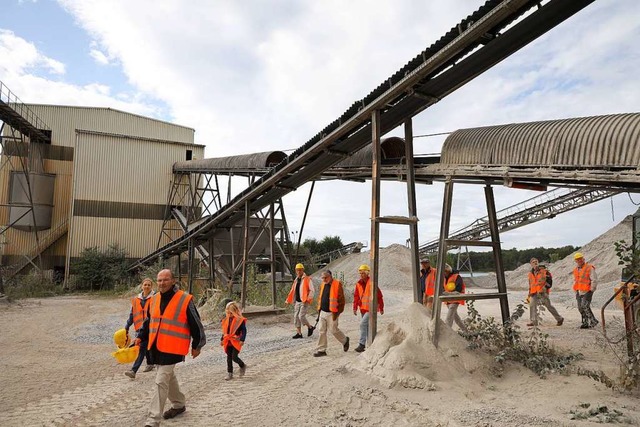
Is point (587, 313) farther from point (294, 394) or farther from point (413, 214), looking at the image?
point (294, 394)

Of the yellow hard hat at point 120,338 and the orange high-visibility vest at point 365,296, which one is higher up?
the orange high-visibility vest at point 365,296

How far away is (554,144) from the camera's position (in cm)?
597

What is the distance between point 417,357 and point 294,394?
168cm

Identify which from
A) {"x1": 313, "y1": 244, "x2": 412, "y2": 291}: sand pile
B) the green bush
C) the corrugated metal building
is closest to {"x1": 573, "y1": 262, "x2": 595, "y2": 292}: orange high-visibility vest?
the green bush

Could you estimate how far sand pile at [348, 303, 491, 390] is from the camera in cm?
563

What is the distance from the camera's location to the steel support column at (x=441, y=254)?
6.28 m

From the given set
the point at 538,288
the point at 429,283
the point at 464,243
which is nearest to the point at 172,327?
the point at 464,243

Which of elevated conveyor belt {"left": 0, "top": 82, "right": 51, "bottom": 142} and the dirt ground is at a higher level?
elevated conveyor belt {"left": 0, "top": 82, "right": 51, "bottom": 142}

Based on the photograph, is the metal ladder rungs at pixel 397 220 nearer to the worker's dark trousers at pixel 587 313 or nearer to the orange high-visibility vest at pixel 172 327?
the orange high-visibility vest at pixel 172 327

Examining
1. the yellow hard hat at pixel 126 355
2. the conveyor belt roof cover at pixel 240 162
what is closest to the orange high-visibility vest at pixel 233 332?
the yellow hard hat at pixel 126 355

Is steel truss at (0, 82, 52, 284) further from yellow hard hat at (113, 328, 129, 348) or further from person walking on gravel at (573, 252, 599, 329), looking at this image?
person walking on gravel at (573, 252, 599, 329)

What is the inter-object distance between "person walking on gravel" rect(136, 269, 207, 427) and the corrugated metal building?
75.2 ft

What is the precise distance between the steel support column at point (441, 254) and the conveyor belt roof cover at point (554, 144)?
60 cm

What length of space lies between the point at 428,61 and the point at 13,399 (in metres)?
7.32
